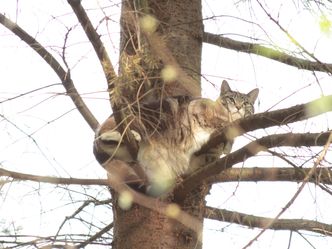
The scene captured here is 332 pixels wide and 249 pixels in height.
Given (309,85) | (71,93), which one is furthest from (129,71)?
(309,85)

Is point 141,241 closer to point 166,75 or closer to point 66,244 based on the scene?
point 66,244

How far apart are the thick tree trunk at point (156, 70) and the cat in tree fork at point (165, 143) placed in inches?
3.9

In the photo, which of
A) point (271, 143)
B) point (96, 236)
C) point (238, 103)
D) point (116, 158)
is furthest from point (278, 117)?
point (238, 103)

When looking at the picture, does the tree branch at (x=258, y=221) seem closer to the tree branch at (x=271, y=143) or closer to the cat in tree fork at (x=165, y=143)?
the cat in tree fork at (x=165, y=143)

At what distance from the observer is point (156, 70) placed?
2.56m

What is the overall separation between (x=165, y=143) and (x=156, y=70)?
0.51 metres

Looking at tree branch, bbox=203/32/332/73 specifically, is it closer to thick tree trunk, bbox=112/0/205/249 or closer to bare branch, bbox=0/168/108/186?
thick tree trunk, bbox=112/0/205/249

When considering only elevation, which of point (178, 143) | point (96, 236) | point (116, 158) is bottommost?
point (96, 236)

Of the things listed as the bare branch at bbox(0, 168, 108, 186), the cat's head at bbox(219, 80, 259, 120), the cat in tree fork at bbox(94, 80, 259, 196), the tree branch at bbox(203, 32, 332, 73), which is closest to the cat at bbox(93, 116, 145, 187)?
the cat in tree fork at bbox(94, 80, 259, 196)

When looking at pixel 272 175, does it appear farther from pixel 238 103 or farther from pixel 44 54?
pixel 238 103

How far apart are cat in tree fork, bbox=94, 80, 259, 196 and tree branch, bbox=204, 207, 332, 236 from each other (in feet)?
0.71

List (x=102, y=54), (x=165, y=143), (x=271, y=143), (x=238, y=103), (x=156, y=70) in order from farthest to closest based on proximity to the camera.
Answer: (x=238, y=103)
(x=165, y=143)
(x=156, y=70)
(x=102, y=54)
(x=271, y=143)

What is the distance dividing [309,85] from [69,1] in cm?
85

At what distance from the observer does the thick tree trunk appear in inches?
91.0
